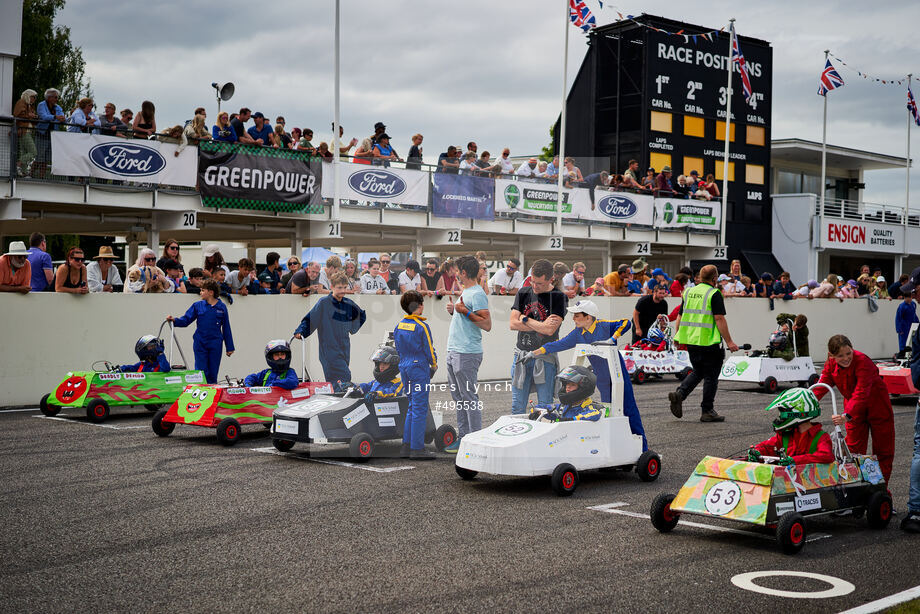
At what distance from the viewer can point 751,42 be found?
38.7 m

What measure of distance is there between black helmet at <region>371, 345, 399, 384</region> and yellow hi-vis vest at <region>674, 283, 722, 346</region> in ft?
14.4

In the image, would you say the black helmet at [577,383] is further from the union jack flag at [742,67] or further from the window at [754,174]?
the window at [754,174]

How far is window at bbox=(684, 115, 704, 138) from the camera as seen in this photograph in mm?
36781

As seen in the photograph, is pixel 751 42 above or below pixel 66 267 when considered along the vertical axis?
above

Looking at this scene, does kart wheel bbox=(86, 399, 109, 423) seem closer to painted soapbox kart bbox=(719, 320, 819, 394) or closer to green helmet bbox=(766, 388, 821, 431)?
green helmet bbox=(766, 388, 821, 431)

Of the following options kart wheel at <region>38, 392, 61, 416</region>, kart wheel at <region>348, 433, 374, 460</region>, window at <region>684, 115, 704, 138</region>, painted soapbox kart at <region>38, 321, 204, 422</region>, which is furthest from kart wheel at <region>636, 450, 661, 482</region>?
window at <region>684, 115, 704, 138</region>

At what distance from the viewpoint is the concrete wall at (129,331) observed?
14.3 m

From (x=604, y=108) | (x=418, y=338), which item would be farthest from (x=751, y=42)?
(x=418, y=338)

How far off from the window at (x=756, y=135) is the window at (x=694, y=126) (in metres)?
2.59

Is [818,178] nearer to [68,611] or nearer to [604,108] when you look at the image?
[604,108]

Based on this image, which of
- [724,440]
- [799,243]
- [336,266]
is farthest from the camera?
[799,243]

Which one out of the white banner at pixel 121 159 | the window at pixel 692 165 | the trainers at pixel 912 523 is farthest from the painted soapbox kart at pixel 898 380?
the window at pixel 692 165

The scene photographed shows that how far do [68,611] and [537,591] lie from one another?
8.56ft

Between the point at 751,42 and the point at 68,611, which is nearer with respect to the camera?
the point at 68,611
